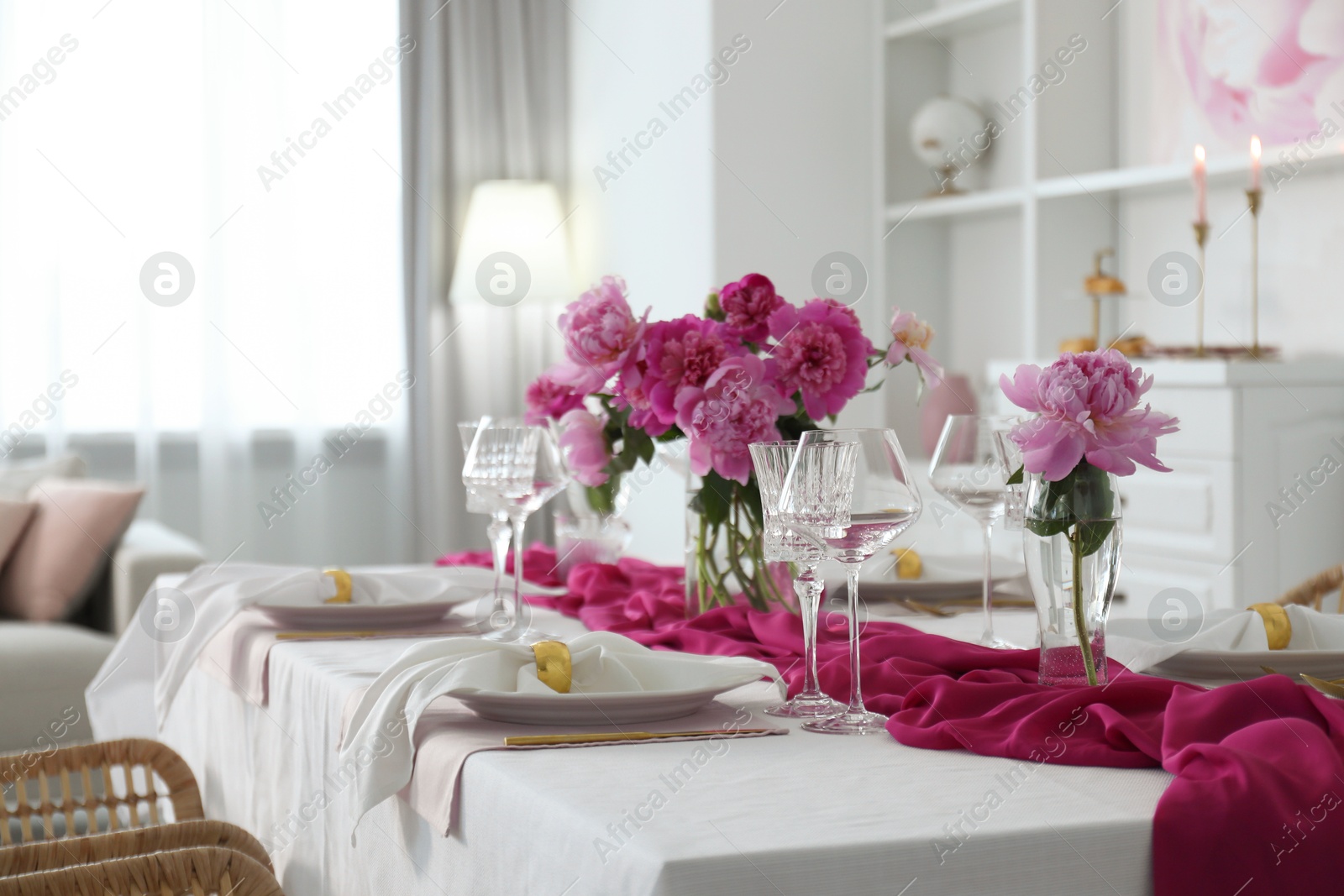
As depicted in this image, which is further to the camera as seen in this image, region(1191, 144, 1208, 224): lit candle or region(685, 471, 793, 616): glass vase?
region(1191, 144, 1208, 224): lit candle

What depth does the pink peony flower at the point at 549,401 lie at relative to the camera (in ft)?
5.13

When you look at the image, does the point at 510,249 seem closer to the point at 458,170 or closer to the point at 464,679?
the point at 458,170

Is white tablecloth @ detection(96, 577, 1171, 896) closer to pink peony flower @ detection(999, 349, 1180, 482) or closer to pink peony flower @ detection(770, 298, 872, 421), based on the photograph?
pink peony flower @ detection(999, 349, 1180, 482)

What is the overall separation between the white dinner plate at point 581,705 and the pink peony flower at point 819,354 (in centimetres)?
44

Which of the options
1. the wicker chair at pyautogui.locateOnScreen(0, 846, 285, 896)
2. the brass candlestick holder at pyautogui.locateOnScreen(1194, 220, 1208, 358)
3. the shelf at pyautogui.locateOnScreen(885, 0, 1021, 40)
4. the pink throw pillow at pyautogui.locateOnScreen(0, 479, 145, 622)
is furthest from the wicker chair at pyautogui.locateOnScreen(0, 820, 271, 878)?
the shelf at pyautogui.locateOnScreen(885, 0, 1021, 40)

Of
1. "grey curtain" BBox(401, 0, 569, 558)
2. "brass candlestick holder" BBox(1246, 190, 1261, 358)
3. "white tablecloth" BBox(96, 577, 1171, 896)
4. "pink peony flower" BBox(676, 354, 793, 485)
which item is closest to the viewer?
"white tablecloth" BBox(96, 577, 1171, 896)

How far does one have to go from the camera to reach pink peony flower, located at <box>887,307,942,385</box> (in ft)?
4.79

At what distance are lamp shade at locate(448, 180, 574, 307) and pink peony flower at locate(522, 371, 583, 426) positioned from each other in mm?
2756

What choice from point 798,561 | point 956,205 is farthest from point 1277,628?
point 956,205

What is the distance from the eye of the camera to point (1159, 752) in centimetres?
88

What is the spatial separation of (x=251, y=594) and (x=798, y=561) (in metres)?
0.75

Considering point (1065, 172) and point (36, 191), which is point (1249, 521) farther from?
point (36, 191)

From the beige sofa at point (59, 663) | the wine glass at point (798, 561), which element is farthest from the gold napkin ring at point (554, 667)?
the beige sofa at point (59, 663)

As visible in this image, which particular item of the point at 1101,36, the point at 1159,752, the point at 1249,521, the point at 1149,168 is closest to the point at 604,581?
the point at 1159,752
